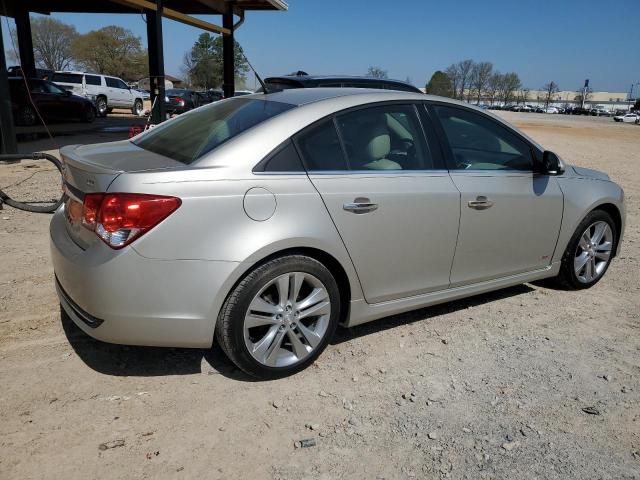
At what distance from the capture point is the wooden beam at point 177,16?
1217 cm

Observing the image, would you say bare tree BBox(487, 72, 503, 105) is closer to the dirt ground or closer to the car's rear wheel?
the car's rear wheel

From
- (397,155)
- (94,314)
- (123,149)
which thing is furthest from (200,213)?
(397,155)

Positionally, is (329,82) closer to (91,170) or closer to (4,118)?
(91,170)

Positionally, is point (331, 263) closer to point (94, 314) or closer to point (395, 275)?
point (395, 275)

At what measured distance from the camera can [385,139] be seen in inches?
138

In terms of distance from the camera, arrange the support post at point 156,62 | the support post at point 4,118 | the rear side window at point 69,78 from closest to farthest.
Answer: the support post at point 4,118 < the support post at point 156,62 < the rear side window at point 69,78

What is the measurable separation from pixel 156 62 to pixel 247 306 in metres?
13.2

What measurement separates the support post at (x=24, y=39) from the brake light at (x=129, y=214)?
21.3 metres

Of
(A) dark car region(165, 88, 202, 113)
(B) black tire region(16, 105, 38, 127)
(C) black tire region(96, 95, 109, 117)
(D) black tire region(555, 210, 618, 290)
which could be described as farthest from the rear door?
(C) black tire region(96, 95, 109, 117)

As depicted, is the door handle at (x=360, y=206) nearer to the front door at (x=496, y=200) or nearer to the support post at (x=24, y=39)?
the front door at (x=496, y=200)

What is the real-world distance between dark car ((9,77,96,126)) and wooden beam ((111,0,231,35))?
570cm

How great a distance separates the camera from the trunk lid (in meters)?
2.75

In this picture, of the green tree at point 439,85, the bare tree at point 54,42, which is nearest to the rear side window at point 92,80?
the bare tree at point 54,42

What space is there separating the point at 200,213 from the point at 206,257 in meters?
0.22
